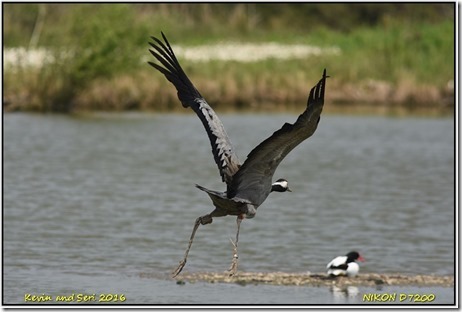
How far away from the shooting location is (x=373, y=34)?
39062 mm

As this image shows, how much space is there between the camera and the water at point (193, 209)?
41.8ft

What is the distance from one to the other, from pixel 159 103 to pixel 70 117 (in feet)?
11.1

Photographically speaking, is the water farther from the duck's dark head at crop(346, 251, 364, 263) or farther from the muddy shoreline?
the duck's dark head at crop(346, 251, 364, 263)

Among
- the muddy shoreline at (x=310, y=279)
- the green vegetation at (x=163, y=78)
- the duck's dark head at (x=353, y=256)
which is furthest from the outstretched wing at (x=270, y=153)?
the green vegetation at (x=163, y=78)

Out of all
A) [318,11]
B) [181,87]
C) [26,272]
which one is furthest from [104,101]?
[318,11]

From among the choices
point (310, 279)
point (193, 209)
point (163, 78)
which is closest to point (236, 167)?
point (310, 279)

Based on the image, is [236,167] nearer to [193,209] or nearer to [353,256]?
[353,256]

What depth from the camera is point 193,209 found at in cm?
1777

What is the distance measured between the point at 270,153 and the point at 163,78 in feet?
76.6

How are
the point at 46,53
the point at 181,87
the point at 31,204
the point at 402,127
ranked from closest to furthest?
the point at 181,87 → the point at 31,204 → the point at 402,127 → the point at 46,53

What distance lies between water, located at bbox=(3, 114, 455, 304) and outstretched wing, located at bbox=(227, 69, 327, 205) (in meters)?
2.15

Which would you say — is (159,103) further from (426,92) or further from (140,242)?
(140,242)

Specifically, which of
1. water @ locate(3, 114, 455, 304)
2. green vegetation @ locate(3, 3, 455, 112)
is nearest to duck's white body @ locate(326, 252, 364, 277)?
water @ locate(3, 114, 455, 304)

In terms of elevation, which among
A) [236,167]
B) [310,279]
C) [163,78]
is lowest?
[310,279]
